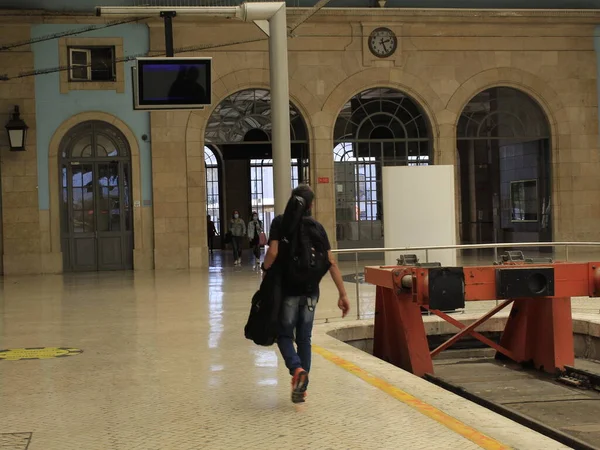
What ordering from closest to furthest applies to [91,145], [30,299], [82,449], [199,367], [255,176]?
[82,449], [199,367], [30,299], [91,145], [255,176]

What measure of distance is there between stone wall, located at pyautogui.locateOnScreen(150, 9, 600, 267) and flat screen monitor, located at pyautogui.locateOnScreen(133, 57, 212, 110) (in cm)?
1116

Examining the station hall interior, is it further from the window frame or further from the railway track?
the railway track

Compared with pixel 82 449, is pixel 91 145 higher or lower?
higher

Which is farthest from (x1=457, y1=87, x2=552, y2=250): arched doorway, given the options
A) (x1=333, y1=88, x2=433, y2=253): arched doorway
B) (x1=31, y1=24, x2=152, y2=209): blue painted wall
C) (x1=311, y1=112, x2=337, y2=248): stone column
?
(x1=31, y1=24, x2=152, y2=209): blue painted wall

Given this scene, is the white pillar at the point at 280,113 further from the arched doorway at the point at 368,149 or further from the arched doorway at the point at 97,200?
the arched doorway at the point at 368,149

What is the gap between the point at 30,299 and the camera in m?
15.5

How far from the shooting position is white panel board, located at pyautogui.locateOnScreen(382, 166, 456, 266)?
505 inches

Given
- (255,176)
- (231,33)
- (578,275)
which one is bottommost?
(578,275)

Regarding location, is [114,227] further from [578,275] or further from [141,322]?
[578,275]

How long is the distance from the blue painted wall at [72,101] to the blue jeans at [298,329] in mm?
17485

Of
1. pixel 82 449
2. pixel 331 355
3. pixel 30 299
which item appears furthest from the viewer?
pixel 30 299

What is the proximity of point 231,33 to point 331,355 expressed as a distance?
16.8 metres

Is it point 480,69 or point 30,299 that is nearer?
point 30,299

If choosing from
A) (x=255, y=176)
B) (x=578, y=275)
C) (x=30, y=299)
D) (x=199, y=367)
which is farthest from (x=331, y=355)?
(x=255, y=176)
